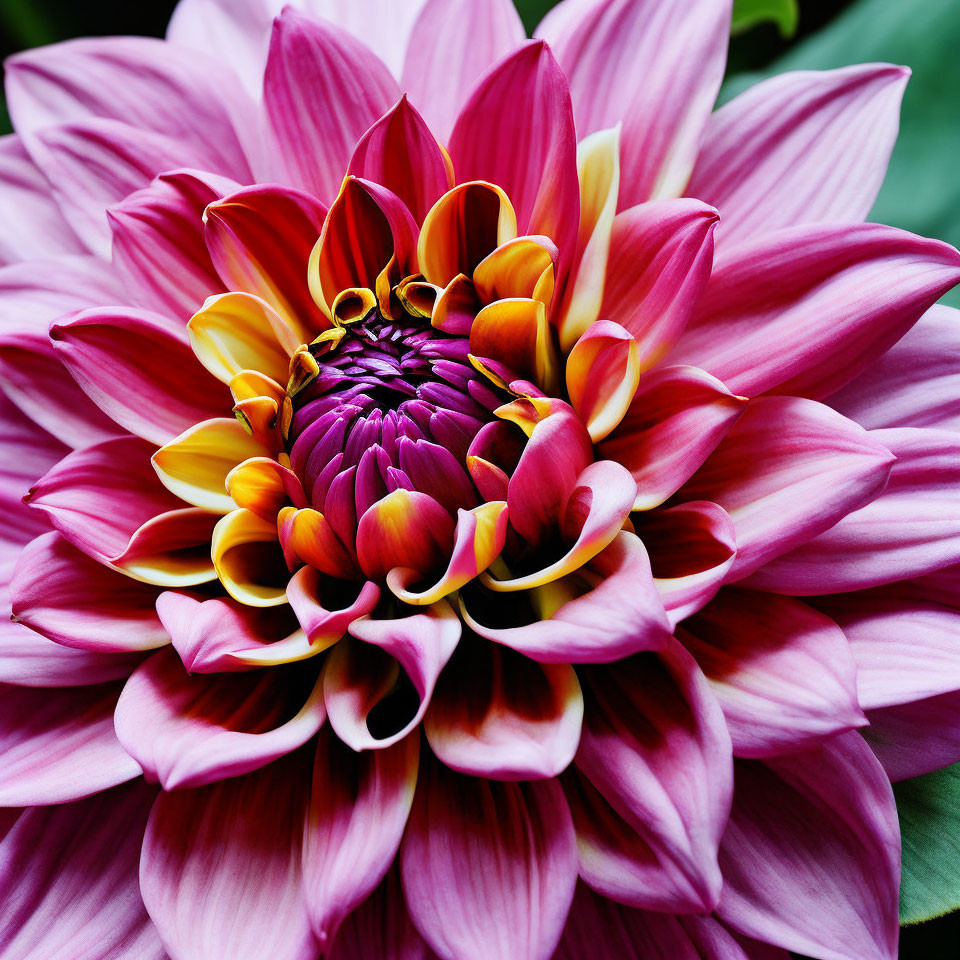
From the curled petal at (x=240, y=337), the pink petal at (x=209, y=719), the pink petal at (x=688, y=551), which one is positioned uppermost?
the curled petal at (x=240, y=337)

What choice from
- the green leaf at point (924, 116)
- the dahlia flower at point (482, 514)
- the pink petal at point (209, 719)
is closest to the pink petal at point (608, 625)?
the dahlia flower at point (482, 514)

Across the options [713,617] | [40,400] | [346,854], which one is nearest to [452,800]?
[346,854]

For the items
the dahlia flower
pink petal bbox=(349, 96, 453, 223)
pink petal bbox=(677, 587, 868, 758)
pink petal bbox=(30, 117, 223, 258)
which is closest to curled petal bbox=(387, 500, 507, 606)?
the dahlia flower

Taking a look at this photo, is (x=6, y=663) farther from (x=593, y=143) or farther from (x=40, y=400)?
(x=593, y=143)

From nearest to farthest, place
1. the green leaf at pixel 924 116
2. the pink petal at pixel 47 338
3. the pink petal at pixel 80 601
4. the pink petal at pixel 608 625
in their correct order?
1. the pink petal at pixel 608 625
2. the pink petal at pixel 80 601
3. the pink petal at pixel 47 338
4. the green leaf at pixel 924 116

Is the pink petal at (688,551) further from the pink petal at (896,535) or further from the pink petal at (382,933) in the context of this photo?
the pink petal at (382,933)

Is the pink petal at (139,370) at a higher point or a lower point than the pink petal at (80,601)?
higher

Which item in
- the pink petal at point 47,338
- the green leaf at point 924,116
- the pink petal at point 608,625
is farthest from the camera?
the green leaf at point 924,116

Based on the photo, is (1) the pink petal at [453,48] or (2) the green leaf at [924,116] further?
(2) the green leaf at [924,116]
